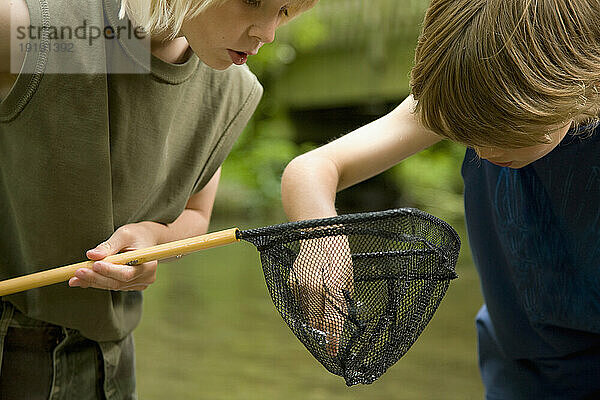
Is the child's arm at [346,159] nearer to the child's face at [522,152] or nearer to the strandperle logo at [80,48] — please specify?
the child's face at [522,152]

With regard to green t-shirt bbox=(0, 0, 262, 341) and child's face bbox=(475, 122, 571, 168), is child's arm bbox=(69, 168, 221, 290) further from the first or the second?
child's face bbox=(475, 122, 571, 168)

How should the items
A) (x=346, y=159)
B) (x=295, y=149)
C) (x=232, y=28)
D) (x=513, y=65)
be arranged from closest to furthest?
1. (x=513, y=65)
2. (x=232, y=28)
3. (x=346, y=159)
4. (x=295, y=149)

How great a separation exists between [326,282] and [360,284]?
0.04 meters

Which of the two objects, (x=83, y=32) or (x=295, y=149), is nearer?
(x=83, y=32)

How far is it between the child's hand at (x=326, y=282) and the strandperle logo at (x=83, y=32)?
0.34 m

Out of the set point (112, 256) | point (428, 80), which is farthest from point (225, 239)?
point (428, 80)

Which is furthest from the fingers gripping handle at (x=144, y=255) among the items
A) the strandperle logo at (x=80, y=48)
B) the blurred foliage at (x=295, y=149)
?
the blurred foliage at (x=295, y=149)

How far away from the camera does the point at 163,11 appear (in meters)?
0.82

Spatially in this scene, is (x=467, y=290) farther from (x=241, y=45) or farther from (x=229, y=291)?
(x=241, y=45)

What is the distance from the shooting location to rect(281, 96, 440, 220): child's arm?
2.95 feet

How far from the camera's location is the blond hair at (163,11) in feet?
2.61

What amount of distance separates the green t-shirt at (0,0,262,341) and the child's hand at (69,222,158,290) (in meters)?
0.03

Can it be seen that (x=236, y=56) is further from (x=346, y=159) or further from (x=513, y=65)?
(x=513, y=65)

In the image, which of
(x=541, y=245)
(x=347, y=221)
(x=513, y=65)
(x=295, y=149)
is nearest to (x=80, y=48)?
(x=347, y=221)
